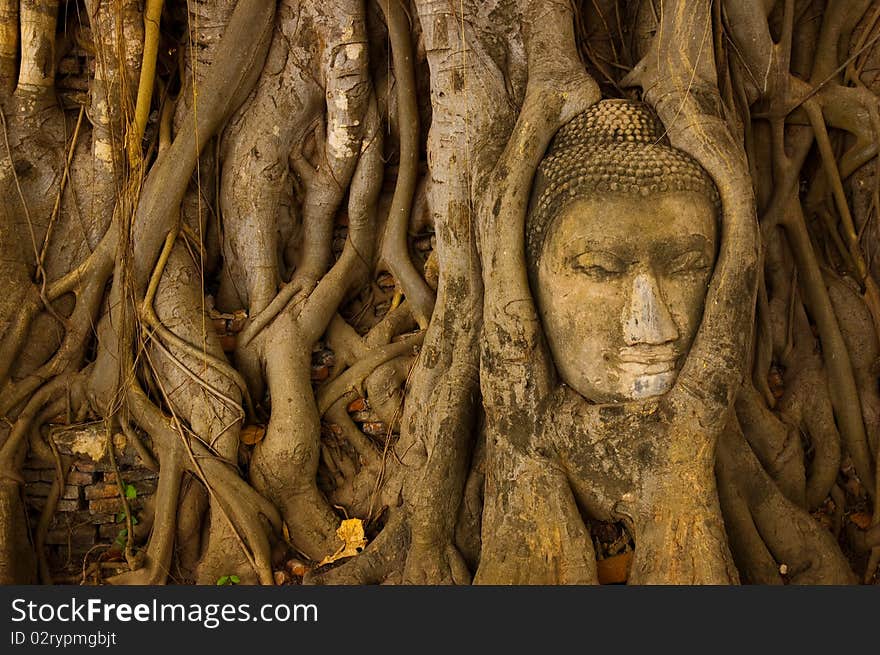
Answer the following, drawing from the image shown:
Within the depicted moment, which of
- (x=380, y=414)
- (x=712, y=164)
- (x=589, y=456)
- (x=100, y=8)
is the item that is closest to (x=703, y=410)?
(x=589, y=456)

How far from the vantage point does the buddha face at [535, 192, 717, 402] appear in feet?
8.79

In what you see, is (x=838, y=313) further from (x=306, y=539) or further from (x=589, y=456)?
(x=306, y=539)

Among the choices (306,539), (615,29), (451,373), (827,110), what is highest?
(615,29)

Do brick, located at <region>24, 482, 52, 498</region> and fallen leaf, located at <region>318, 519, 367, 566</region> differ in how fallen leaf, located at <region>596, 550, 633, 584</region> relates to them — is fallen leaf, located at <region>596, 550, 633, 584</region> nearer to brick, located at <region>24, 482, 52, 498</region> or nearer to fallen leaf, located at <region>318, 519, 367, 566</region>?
fallen leaf, located at <region>318, 519, 367, 566</region>

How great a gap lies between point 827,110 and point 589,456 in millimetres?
1797

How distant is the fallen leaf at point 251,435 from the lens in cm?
361

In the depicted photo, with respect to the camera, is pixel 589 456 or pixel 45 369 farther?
pixel 45 369

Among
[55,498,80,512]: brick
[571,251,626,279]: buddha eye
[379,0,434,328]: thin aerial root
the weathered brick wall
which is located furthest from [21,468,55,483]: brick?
[571,251,626,279]: buddha eye

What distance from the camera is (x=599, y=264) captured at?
8.85 feet

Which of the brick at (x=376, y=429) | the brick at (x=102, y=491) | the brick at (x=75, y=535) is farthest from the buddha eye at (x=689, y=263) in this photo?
the brick at (x=75, y=535)

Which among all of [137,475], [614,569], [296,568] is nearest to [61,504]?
[137,475]

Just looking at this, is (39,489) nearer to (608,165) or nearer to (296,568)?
(296,568)

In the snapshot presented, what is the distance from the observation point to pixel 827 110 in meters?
3.45

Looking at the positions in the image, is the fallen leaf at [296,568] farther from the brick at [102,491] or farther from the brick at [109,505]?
the brick at [102,491]
